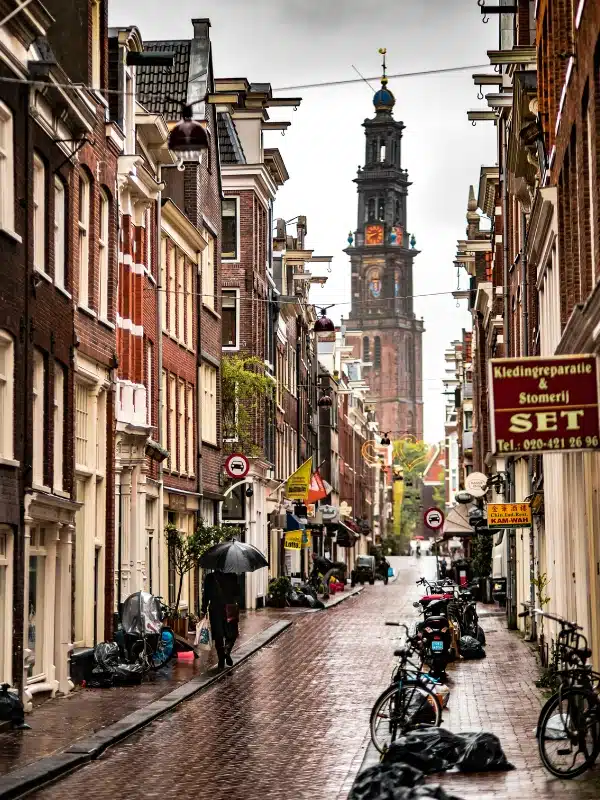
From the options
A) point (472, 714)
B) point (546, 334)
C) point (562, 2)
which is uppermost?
point (562, 2)

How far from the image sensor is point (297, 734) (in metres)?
17.4

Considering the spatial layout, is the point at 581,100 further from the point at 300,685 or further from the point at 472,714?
the point at 300,685

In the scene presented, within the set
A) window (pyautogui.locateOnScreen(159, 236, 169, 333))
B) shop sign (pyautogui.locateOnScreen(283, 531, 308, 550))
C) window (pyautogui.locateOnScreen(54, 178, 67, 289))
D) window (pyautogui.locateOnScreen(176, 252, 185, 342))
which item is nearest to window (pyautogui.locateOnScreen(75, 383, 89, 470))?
window (pyautogui.locateOnScreen(54, 178, 67, 289))

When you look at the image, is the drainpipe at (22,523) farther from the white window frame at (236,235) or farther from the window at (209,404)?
the white window frame at (236,235)

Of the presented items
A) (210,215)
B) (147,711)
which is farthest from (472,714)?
(210,215)

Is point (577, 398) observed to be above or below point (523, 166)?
below

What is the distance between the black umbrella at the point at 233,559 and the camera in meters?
26.6

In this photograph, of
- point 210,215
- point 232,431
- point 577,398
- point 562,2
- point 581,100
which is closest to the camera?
point 577,398

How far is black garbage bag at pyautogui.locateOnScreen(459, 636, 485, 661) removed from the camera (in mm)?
27891

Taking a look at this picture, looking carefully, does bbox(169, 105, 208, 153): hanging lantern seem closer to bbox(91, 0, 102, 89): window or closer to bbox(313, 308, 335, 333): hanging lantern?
bbox(91, 0, 102, 89): window

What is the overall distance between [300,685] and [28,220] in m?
8.13

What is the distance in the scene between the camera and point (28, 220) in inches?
774

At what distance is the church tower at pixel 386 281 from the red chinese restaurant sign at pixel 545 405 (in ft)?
530

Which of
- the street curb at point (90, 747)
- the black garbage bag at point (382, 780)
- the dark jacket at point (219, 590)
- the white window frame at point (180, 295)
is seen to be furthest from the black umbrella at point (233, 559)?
the black garbage bag at point (382, 780)
